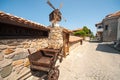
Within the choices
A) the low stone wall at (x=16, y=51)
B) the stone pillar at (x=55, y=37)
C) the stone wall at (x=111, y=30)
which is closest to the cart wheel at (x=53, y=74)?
the low stone wall at (x=16, y=51)

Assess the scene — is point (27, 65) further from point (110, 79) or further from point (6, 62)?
point (110, 79)

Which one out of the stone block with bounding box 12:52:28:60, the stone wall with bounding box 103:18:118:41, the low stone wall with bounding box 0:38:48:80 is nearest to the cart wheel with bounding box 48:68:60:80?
the low stone wall with bounding box 0:38:48:80

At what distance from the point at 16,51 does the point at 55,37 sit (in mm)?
3987

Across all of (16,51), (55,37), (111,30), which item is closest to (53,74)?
(16,51)

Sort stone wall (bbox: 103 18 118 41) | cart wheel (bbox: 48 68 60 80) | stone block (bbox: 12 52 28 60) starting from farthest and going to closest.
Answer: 1. stone wall (bbox: 103 18 118 41)
2. cart wheel (bbox: 48 68 60 80)
3. stone block (bbox: 12 52 28 60)

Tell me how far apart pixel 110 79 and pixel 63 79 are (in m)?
2.56

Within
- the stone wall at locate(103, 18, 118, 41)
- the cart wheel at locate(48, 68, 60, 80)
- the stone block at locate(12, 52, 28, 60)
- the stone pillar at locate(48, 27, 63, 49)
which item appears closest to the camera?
the stone block at locate(12, 52, 28, 60)

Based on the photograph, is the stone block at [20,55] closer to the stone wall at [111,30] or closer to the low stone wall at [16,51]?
the low stone wall at [16,51]

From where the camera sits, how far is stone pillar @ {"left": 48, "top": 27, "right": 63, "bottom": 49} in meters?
7.48

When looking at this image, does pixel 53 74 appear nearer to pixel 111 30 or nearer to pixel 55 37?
pixel 55 37

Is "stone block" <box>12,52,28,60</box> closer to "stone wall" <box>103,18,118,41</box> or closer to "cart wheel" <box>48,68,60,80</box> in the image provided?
"cart wheel" <box>48,68,60,80</box>

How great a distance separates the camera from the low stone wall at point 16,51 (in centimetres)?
346

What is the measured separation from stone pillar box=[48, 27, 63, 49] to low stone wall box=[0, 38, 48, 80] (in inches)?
90.7

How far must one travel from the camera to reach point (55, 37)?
7.73m
